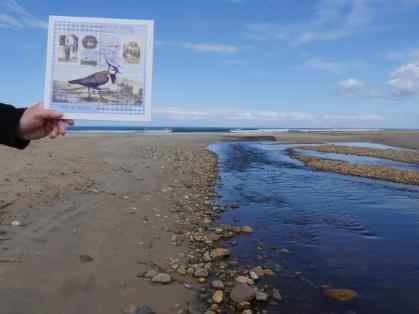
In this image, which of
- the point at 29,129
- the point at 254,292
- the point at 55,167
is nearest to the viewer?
the point at 29,129

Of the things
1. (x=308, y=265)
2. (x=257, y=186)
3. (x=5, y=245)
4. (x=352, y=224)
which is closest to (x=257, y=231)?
(x=308, y=265)

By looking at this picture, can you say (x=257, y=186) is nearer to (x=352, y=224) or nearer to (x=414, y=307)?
(x=352, y=224)

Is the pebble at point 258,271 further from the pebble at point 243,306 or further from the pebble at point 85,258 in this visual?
the pebble at point 85,258

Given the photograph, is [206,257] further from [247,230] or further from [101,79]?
[101,79]

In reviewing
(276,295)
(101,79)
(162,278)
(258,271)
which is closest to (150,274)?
(162,278)

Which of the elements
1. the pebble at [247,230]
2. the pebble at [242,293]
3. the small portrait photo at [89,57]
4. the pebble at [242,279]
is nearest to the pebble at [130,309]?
the pebble at [242,293]
